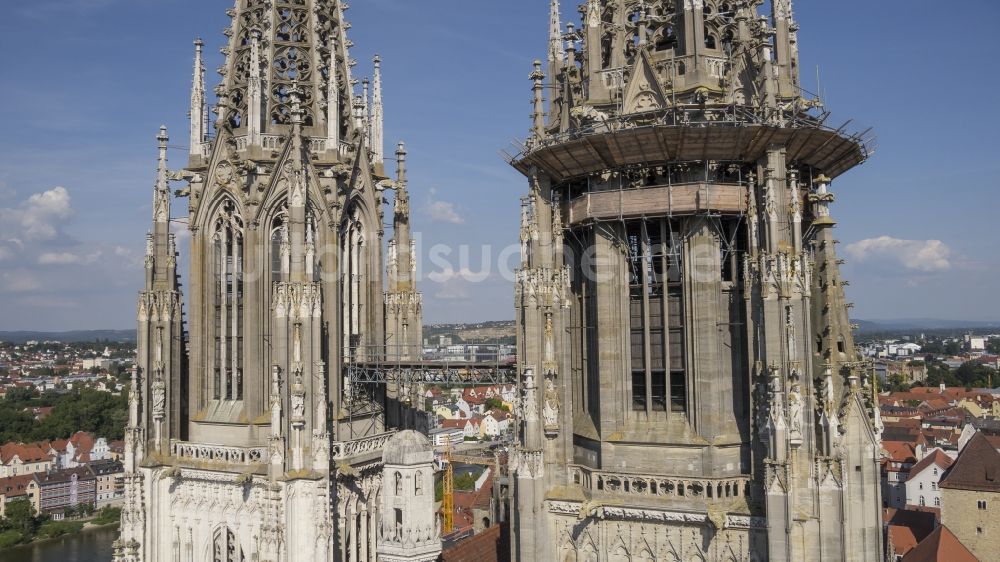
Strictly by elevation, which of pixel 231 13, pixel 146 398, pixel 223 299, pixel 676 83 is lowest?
pixel 146 398

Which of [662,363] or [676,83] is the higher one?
[676,83]

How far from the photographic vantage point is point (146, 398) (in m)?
38.7

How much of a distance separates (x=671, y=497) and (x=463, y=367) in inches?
473

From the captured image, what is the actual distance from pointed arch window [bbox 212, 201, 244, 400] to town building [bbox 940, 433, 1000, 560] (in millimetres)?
55575

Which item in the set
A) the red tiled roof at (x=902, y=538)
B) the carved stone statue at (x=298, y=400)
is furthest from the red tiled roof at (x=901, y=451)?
the carved stone statue at (x=298, y=400)

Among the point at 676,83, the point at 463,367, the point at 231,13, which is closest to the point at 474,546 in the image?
the point at 463,367

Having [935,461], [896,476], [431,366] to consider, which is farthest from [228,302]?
[896,476]

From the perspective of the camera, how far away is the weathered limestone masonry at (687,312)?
25.9m

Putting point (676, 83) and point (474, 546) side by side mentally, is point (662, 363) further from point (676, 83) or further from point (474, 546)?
point (474, 546)

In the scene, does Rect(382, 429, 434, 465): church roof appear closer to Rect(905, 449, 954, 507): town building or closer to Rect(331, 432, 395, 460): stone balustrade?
Rect(331, 432, 395, 460): stone balustrade

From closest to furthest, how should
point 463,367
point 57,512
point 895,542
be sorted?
point 463,367
point 895,542
point 57,512

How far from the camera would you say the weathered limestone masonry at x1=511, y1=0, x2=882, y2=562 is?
25922 millimetres

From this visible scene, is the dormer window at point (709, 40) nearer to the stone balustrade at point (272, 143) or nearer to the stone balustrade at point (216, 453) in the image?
the stone balustrade at point (272, 143)

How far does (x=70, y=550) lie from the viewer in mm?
105750
